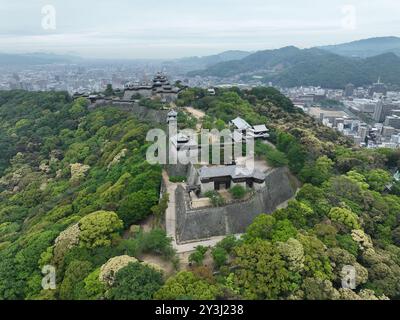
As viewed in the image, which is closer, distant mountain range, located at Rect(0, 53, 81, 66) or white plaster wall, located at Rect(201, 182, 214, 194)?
white plaster wall, located at Rect(201, 182, 214, 194)

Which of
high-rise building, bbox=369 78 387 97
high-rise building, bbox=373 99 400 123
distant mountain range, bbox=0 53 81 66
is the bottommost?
high-rise building, bbox=373 99 400 123

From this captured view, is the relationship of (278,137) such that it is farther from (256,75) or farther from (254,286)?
(256,75)

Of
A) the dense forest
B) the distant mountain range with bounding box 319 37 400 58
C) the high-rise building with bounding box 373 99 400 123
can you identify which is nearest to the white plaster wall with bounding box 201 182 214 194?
the dense forest

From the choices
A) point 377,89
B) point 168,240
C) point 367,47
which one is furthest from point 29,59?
point 367,47

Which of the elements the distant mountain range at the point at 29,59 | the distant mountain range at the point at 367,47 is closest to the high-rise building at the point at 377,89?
the distant mountain range at the point at 367,47

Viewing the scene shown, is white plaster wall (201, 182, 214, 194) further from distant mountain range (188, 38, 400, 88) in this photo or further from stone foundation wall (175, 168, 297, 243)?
distant mountain range (188, 38, 400, 88)

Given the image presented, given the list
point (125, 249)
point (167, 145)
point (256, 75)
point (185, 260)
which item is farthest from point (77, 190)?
point (256, 75)

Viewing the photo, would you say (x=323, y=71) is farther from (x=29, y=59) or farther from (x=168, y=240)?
(x=29, y=59)
